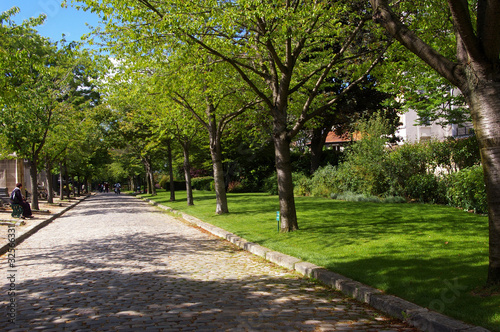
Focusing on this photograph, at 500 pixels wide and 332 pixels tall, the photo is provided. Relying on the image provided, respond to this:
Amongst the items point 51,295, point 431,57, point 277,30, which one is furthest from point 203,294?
point 277,30

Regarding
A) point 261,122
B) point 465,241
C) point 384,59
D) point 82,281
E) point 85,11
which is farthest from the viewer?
point 261,122

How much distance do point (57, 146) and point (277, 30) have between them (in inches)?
843

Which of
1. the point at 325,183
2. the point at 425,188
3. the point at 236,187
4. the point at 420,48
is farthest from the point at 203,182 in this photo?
the point at 420,48

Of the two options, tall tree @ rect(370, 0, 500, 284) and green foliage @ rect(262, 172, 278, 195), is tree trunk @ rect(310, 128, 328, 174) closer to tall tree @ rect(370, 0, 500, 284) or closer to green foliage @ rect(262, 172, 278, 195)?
green foliage @ rect(262, 172, 278, 195)

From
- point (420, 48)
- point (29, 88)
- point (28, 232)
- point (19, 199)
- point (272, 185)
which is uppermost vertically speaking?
point (29, 88)

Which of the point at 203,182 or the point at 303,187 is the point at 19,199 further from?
the point at 203,182

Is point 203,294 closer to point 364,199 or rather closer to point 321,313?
point 321,313

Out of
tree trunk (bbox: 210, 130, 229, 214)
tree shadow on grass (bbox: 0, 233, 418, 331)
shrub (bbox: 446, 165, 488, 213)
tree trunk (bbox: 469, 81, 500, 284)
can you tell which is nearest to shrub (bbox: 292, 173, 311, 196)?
tree trunk (bbox: 210, 130, 229, 214)

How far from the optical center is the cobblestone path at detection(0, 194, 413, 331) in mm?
4828

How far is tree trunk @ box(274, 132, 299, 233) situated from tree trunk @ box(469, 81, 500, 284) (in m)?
6.23

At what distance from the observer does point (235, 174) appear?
129 ft

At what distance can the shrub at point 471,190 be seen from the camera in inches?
503

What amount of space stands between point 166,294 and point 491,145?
4792mm

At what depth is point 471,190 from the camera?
13547 mm
